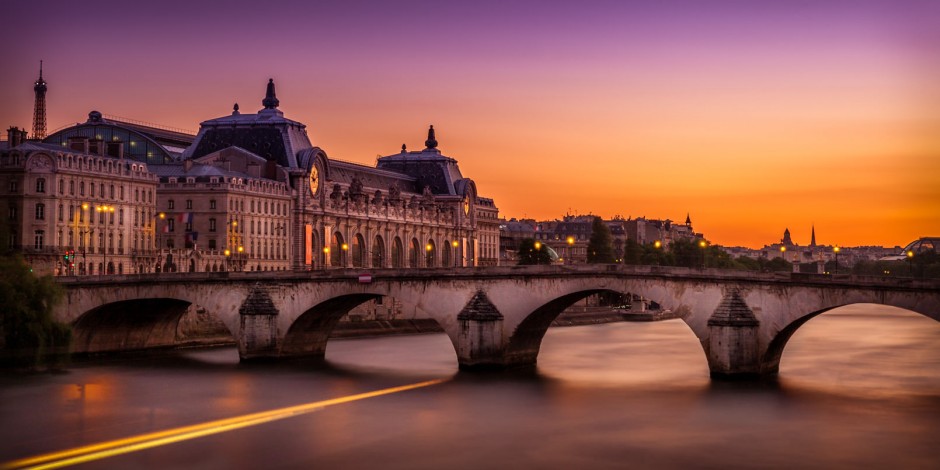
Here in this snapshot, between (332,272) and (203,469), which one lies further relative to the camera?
(332,272)

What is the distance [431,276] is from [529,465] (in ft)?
112

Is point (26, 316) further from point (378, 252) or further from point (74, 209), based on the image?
point (378, 252)

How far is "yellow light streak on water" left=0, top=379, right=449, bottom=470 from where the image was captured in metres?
58.7

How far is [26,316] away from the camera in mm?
89312

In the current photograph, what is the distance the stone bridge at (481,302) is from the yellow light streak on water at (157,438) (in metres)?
13.6

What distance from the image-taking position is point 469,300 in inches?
3497

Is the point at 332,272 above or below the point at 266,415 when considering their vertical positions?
above

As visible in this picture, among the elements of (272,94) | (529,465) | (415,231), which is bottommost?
(529,465)

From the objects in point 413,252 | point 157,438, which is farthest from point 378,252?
point 157,438

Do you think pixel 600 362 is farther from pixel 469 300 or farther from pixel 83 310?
pixel 83 310

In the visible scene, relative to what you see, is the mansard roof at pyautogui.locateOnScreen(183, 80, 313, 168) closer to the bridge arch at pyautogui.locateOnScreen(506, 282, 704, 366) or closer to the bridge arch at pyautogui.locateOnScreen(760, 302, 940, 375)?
the bridge arch at pyautogui.locateOnScreen(506, 282, 704, 366)

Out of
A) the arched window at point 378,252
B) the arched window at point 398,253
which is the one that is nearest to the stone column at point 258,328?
the arched window at point 378,252

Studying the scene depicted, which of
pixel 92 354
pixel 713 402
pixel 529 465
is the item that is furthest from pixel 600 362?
pixel 529 465

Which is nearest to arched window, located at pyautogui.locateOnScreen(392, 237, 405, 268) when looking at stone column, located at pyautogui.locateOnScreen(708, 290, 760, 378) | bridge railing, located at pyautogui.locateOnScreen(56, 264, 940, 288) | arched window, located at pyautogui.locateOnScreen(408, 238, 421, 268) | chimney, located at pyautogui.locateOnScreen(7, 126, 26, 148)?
arched window, located at pyautogui.locateOnScreen(408, 238, 421, 268)
